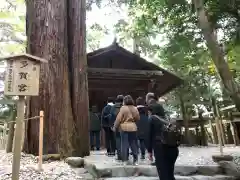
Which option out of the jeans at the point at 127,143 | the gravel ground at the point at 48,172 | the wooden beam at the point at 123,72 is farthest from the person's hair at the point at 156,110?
the wooden beam at the point at 123,72

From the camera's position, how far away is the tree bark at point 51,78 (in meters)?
7.15

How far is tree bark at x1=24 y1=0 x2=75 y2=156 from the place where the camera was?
7152mm

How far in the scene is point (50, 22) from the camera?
7.75 m

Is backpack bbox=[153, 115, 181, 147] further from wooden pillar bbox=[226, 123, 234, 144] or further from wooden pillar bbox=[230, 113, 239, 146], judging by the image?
wooden pillar bbox=[226, 123, 234, 144]

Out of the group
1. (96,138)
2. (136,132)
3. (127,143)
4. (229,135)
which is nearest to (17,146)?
(127,143)

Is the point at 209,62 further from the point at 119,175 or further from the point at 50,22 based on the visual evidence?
the point at 119,175

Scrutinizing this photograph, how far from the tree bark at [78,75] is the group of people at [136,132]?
23.7 inches

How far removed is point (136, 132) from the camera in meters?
6.57

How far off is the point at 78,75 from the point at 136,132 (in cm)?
239

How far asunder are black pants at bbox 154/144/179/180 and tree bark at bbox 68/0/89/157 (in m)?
3.12

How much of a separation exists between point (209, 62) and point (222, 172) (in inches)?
273

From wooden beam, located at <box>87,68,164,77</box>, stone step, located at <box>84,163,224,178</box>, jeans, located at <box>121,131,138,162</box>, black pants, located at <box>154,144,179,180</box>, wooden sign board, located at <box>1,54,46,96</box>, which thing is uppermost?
wooden beam, located at <box>87,68,164,77</box>

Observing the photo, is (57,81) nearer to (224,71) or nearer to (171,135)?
(171,135)

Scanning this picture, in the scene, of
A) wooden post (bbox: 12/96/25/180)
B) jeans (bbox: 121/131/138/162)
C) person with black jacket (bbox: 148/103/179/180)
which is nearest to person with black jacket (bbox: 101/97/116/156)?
jeans (bbox: 121/131/138/162)
